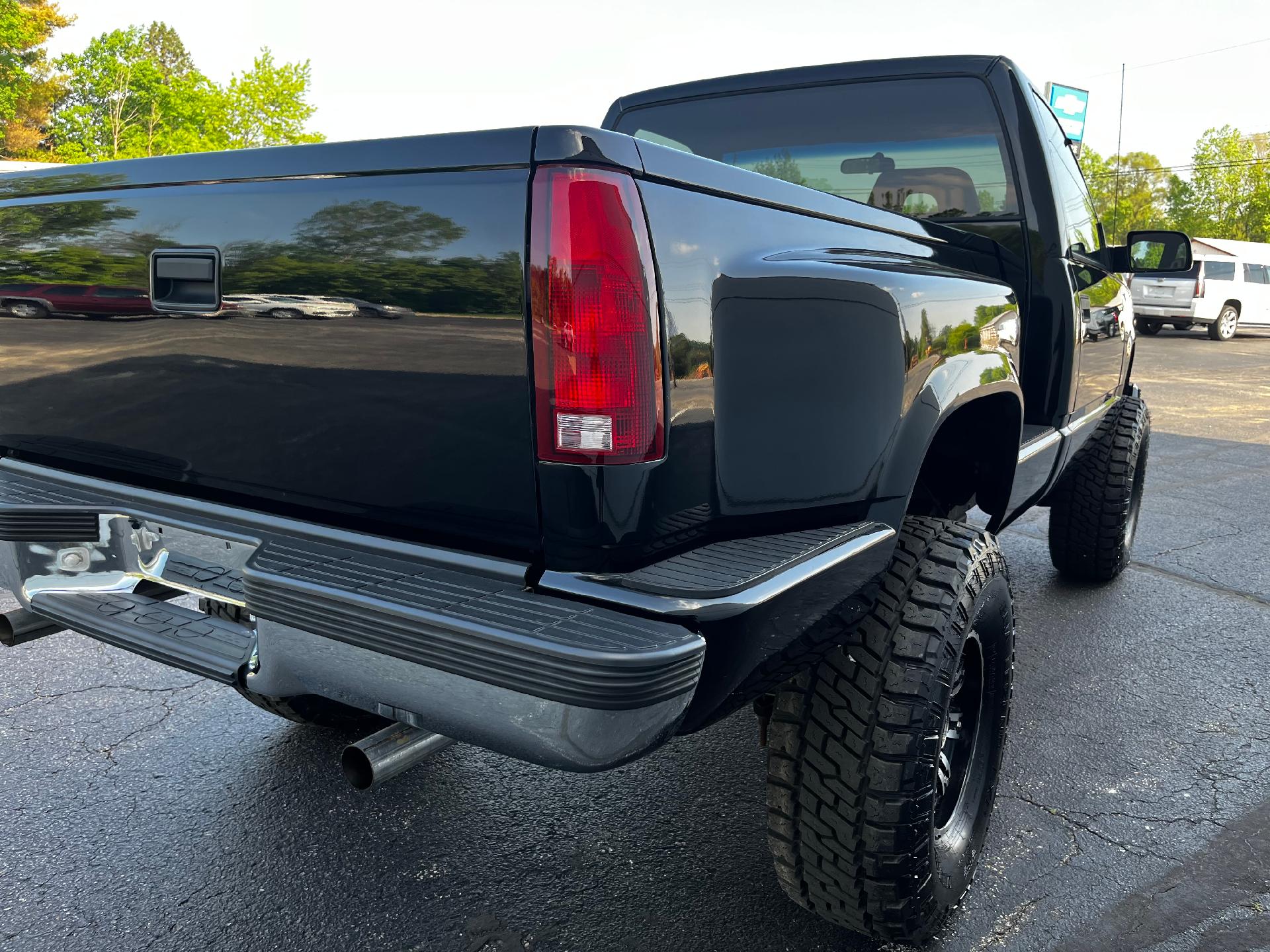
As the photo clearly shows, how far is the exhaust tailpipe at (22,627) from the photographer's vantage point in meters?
2.28

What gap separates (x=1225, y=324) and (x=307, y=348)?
24.9m

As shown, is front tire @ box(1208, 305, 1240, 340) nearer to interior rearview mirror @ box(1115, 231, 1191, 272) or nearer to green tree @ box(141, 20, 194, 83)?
interior rearview mirror @ box(1115, 231, 1191, 272)

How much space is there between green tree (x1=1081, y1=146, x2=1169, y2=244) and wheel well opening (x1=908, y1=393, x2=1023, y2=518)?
59.4m

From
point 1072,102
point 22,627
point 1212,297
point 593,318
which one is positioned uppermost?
point 1072,102

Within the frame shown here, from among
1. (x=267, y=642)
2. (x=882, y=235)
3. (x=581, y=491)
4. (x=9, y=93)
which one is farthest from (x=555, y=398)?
(x=9, y=93)

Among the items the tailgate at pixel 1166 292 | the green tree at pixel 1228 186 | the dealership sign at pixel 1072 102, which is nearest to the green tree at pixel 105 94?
the dealership sign at pixel 1072 102

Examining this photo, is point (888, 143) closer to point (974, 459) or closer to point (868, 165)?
point (868, 165)

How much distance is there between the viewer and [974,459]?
9.40 feet

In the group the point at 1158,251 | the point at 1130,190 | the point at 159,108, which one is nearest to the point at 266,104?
the point at 159,108

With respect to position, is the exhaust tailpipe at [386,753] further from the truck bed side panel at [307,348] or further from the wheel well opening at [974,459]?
the wheel well opening at [974,459]

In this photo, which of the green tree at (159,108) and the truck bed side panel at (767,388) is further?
the green tree at (159,108)

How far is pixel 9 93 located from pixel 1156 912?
2184 inches

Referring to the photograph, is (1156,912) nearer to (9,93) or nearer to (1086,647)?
(1086,647)

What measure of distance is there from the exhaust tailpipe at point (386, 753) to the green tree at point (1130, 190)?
61124 mm
